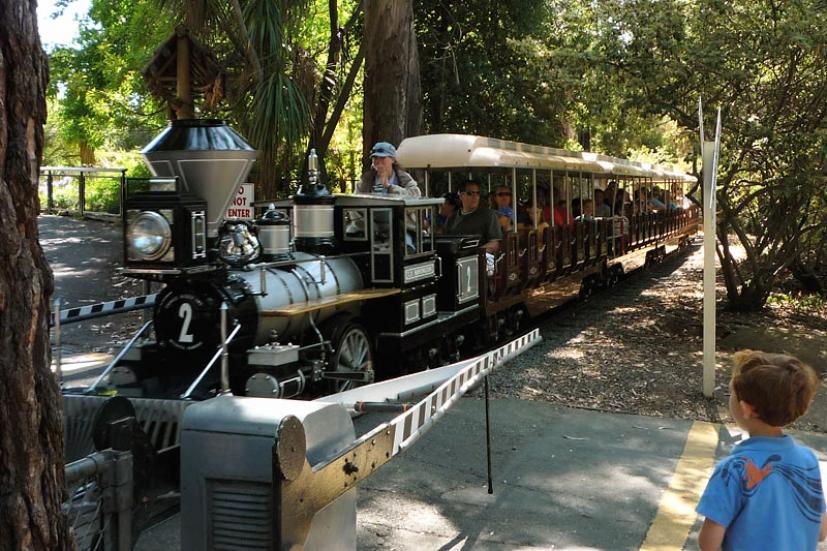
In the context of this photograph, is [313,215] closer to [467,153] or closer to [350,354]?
[350,354]

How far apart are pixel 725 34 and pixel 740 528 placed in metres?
10.4

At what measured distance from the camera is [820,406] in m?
8.11

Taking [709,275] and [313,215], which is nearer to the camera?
[313,215]

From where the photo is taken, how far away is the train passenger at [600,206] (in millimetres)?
17250

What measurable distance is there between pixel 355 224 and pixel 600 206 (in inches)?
386

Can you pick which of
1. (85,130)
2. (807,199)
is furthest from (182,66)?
(85,130)

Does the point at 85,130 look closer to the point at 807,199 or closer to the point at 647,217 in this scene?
the point at 647,217

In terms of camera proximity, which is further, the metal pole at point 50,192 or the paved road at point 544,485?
the metal pole at point 50,192

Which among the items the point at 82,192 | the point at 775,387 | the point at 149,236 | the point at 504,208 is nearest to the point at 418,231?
the point at 149,236

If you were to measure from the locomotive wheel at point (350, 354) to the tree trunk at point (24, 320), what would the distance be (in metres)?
4.67

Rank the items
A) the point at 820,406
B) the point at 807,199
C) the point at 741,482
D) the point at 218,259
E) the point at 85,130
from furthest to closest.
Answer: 1. the point at 85,130
2. the point at 807,199
3. the point at 820,406
4. the point at 218,259
5. the point at 741,482

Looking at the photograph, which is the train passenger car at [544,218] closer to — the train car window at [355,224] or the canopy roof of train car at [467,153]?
the canopy roof of train car at [467,153]

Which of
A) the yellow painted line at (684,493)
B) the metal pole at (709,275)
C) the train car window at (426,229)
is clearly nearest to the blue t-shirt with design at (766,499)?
the yellow painted line at (684,493)

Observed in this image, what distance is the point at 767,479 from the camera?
104 inches
